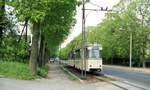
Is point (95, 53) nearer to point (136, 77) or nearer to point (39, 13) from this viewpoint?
point (136, 77)

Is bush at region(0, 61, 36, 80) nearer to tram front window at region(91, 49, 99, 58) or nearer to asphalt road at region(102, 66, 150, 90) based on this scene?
asphalt road at region(102, 66, 150, 90)

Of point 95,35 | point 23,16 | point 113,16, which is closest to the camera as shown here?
point 23,16

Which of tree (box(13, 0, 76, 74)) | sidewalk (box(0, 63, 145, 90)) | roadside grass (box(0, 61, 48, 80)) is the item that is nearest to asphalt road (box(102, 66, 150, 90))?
sidewalk (box(0, 63, 145, 90))

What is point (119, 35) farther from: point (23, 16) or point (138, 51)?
point (23, 16)

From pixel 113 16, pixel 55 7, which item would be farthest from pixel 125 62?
pixel 55 7

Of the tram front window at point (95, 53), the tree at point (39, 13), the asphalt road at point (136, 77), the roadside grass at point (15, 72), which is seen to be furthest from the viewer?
the tram front window at point (95, 53)

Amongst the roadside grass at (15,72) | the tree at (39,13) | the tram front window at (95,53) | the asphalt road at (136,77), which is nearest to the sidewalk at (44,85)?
the roadside grass at (15,72)

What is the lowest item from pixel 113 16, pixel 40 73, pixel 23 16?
pixel 40 73

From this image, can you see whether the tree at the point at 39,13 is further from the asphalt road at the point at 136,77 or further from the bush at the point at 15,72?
the asphalt road at the point at 136,77

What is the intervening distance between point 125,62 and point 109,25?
9790 mm

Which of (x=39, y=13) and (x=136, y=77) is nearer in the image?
(x=39, y=13)

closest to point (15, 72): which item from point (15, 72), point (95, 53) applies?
point (15, 72)

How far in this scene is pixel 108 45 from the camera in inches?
3969

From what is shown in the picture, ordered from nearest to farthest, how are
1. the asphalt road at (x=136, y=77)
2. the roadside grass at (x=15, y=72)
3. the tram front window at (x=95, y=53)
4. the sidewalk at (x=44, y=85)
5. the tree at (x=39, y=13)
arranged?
the sidewalk at (x=44, y=85), the roadside grass at (x=15, y=72), the tree at (x=39, y=13), the asphalt road at (x=136, y=77), the tram front window at (x=95, y=53)
